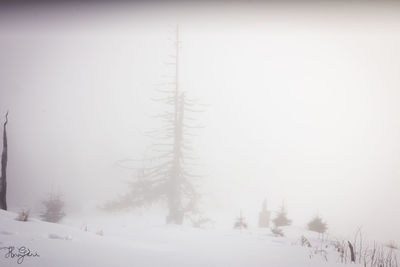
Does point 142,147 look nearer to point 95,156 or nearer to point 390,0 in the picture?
point 95,156

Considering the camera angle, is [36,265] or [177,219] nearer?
[36,265]

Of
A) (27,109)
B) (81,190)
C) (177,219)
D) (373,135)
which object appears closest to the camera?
(177,219)

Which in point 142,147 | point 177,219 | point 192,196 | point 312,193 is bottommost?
point 312,193

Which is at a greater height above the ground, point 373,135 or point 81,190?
point 373,135

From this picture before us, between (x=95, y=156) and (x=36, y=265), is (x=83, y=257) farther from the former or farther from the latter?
(x=95, y=156)

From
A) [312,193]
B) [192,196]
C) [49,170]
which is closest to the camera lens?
[192,196]

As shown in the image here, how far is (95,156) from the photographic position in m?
45.9

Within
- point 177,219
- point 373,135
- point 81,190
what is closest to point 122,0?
point 177,219

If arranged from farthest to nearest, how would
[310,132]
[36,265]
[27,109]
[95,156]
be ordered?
[310,132] < [27,109] < [95,156] < [36,265]

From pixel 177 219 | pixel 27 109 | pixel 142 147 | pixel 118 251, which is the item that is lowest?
pixel 177 219

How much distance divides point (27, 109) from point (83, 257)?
85.1 meters

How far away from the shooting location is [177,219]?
12.4m

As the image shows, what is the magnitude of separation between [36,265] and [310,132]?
122008 millimetres

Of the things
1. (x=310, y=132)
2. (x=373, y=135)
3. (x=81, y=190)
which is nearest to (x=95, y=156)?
(x=81, y=190)
